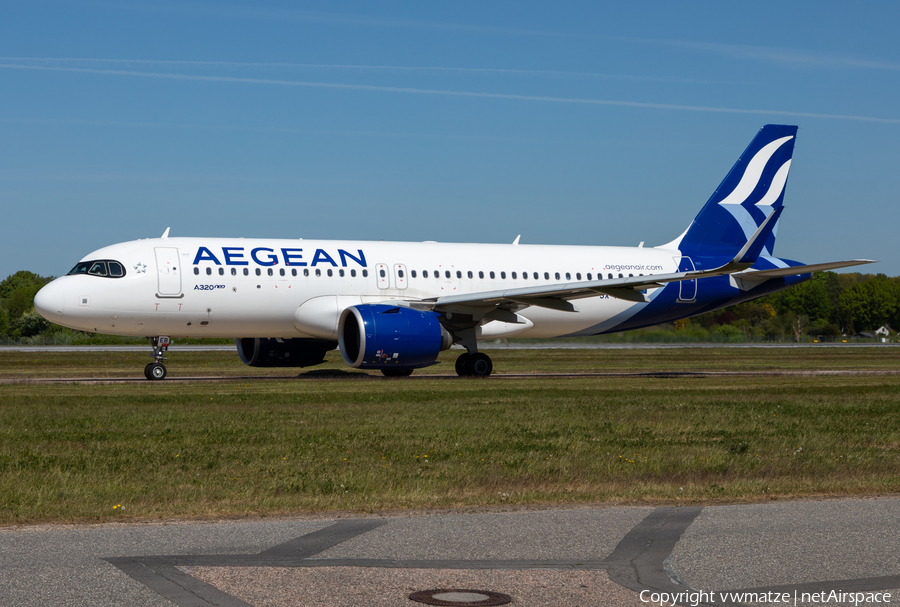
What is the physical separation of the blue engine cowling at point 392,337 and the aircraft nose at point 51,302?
7.02 m

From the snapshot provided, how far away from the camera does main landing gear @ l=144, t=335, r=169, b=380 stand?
2591 centimetres

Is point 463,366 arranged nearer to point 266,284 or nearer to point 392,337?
point 392,337

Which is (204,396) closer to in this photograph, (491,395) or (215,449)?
(491,395)

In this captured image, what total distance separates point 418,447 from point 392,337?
11.7 metres

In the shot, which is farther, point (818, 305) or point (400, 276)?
point (818, 305)

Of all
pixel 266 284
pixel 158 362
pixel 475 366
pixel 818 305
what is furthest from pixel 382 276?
pixel 818 305

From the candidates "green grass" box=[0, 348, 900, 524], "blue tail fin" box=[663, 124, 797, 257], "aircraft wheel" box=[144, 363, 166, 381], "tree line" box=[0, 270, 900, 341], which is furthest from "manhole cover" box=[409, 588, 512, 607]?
"tree line" box=[0, 270, 900, 341]

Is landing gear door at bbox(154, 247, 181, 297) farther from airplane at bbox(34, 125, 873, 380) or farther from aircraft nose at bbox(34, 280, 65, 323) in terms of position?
aircraft nose at bbox(34, 280, 65, 323)

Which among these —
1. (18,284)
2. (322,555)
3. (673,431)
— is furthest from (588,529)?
(18,284)

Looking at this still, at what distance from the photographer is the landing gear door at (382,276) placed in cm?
2755

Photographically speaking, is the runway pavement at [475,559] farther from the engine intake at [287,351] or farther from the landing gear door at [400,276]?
the engine intake at [287,351]

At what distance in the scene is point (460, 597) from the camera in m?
5.83

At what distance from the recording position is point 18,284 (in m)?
141

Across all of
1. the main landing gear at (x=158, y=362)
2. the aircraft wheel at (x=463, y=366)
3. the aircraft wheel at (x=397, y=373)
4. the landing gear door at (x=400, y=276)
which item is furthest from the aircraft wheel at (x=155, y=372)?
the aircraft wheel at (x=463, y=366)
